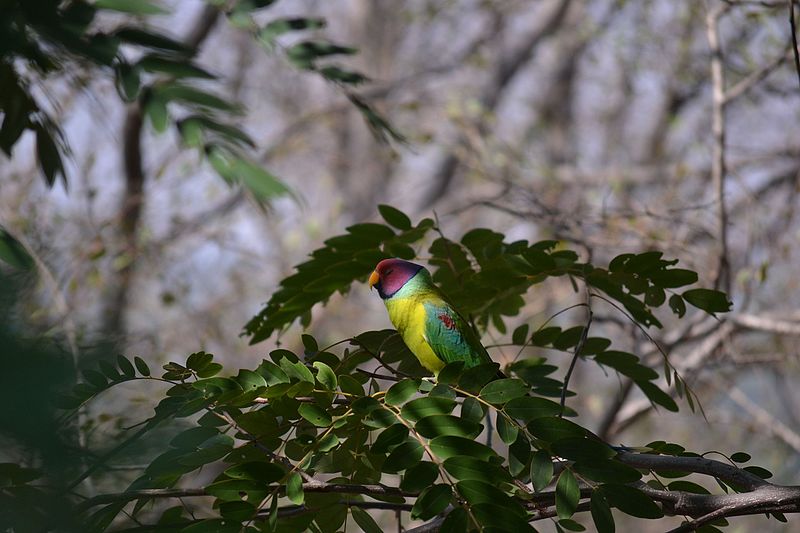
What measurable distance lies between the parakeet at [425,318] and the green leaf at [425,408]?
0.55m

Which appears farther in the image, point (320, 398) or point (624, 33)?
point (624, 33)

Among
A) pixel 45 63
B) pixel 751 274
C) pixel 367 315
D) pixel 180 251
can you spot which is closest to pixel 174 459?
pixel 45 63

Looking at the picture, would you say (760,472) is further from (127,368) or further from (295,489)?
(127,368)

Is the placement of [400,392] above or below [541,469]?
above

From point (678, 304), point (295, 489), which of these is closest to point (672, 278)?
point (678, 304)

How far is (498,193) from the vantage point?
4.50 m

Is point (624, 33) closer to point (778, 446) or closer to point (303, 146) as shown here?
point (303, 146)

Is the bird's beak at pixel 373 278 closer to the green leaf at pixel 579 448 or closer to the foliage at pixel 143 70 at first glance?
the foliage at pixel 143 70

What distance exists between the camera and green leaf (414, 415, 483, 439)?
1.22m

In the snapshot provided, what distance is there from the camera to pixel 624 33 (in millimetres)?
6828

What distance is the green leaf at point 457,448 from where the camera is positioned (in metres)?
1.19

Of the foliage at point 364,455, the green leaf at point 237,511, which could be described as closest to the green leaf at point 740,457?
the foliage at point 364,455

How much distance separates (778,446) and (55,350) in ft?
19.4

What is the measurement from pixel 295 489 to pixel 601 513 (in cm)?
44
